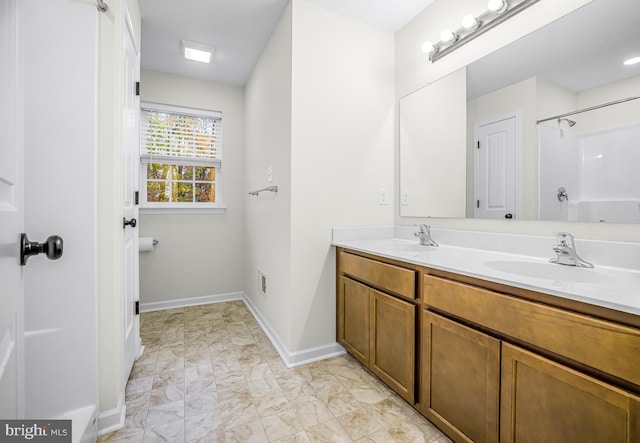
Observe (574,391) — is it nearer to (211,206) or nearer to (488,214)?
(488,214)

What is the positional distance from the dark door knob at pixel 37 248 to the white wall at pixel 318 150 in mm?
1351

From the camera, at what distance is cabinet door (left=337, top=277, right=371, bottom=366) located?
180cm

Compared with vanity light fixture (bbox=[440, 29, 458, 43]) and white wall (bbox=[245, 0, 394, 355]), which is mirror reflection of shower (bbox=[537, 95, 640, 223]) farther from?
white wall (bbox=[245, 0, 394, 355])

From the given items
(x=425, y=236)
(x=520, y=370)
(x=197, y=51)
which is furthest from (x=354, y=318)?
(x=197, y=51)

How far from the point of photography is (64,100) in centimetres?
116

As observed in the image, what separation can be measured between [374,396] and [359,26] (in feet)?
8.16

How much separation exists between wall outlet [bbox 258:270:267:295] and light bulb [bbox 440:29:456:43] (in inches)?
86.3

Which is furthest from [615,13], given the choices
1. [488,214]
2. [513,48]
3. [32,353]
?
[32,353]

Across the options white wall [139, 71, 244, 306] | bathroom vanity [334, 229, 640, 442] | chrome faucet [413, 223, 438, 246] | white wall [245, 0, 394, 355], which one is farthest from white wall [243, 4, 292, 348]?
chrome faucet [413, 223, 438, 246]

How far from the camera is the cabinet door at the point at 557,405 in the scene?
0.76m

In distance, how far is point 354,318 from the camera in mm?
1921

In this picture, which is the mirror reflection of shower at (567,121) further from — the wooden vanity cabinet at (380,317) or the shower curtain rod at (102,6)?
the shower curtain rod at (102,6)

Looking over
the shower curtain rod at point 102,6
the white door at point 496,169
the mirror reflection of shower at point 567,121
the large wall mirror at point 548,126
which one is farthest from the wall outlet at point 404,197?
the shower curtain rod at point 102,6

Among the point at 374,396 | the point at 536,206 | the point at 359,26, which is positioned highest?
the point at 359,26
